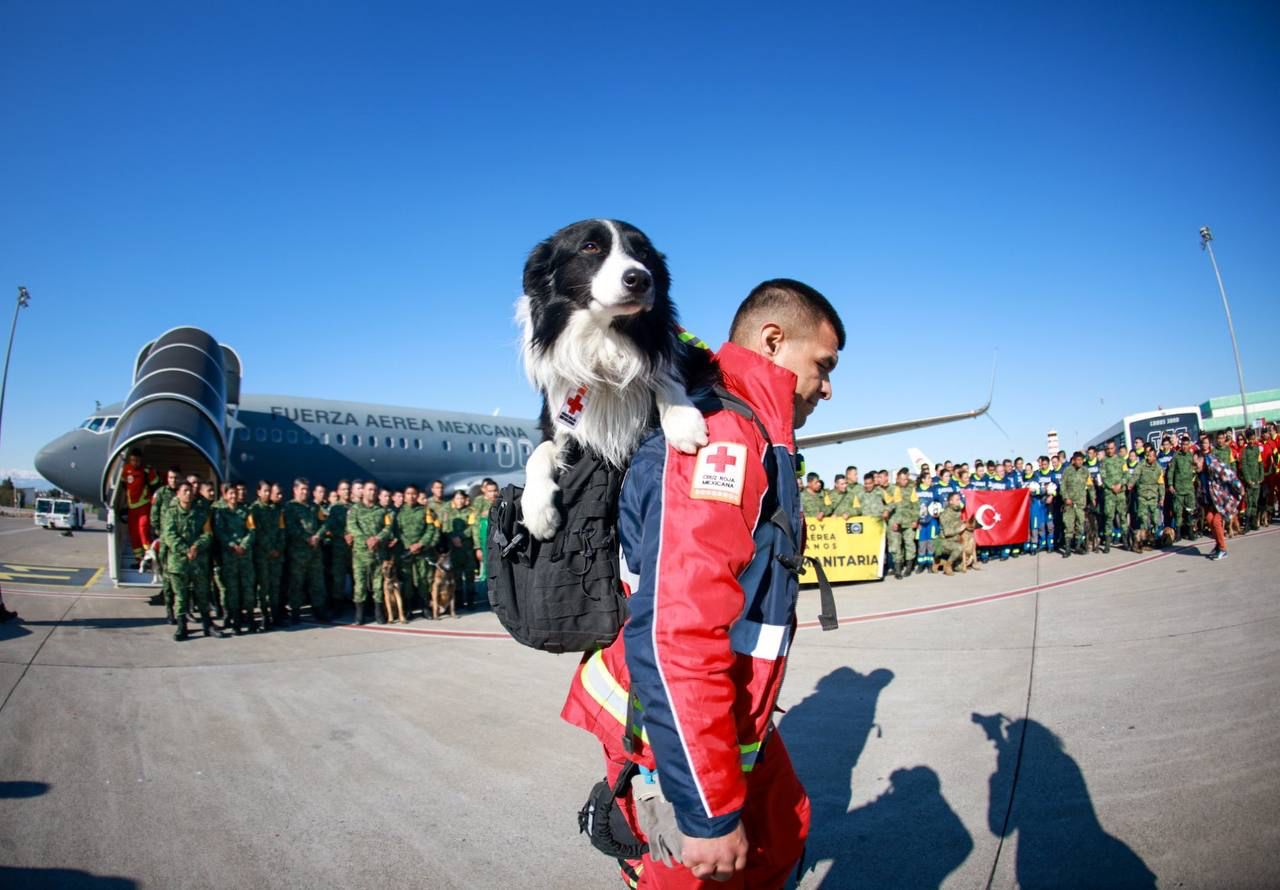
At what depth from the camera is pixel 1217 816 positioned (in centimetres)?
256

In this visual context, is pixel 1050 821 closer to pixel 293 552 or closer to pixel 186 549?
pixel 186 549

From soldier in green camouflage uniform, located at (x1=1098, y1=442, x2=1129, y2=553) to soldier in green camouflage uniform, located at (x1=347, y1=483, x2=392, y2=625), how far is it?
41.5ft

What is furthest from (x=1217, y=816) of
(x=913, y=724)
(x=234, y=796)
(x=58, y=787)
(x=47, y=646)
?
(x=47, y=646)

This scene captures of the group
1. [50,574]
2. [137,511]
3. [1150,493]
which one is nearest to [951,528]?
[1150,493]

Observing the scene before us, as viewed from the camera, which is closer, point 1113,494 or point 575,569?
point 575,569

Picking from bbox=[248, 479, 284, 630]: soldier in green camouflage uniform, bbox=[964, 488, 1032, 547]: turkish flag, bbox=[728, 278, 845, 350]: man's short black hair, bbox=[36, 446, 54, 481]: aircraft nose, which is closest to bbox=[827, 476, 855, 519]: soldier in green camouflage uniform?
bbox=[964, 488, 1032, 547]: turkish flag

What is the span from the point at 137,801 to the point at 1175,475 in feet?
49.3

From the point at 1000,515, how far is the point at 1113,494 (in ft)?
6.28

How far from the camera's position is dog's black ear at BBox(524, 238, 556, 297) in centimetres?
159

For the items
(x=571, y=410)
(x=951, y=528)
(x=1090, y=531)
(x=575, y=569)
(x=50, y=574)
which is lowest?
(x=1090, y=531)

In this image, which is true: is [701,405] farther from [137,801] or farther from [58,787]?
[58,787]

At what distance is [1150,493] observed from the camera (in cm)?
1146

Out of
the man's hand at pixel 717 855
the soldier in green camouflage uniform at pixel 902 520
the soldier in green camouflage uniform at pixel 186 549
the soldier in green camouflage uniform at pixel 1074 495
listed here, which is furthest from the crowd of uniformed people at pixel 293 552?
the soldier in green camouflage uniform at pixel 1074 495

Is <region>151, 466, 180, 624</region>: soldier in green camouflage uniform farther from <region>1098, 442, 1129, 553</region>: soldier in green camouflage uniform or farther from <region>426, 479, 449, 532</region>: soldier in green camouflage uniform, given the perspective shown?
<region>1098, 442, 1129, 553</region>: soldier in green camouflage uniform
